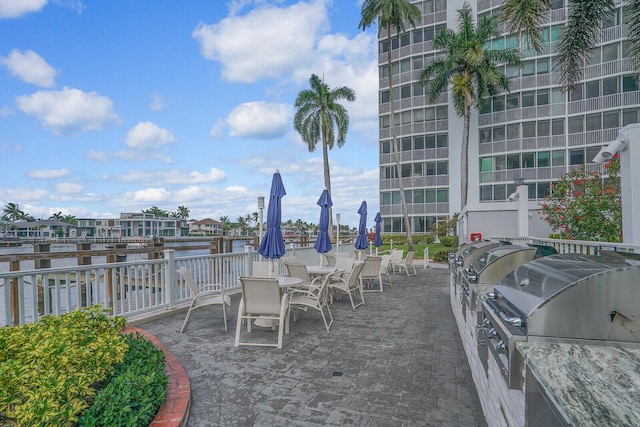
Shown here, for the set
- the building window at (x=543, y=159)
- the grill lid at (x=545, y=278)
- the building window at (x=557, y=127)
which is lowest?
the grill lid at (x=545, y=278)

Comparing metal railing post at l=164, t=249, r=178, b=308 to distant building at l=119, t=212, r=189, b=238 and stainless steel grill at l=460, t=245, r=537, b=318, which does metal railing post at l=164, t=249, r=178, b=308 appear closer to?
stainless steel grill at l=460, t=245, r=537, b=318

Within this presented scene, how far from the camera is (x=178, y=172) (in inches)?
2034

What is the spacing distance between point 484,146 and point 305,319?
82.0 ft

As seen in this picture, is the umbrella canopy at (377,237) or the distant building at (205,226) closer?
the umbrella canopy at (377,237)

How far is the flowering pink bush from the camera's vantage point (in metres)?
7.35

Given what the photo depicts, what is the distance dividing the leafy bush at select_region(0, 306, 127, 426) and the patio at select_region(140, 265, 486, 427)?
2.79 feet

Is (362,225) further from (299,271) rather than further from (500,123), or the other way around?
(500,123)

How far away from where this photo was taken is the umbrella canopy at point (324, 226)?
26.9 feet

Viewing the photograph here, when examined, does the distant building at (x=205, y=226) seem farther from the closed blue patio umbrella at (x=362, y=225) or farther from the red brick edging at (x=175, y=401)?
the red brick edging at (x=175, y=401)

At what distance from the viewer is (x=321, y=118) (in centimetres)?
2336

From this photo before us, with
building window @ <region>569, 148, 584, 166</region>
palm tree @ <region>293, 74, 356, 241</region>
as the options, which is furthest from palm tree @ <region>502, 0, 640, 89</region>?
building window @ <region>569, 148, 584, 166</region>

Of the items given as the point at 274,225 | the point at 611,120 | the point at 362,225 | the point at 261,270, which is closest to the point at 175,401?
the point at 274,225

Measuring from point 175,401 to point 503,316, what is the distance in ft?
8.55

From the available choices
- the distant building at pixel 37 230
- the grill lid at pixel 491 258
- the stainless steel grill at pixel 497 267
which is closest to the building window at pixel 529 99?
the grill lid at pixel 491 258
